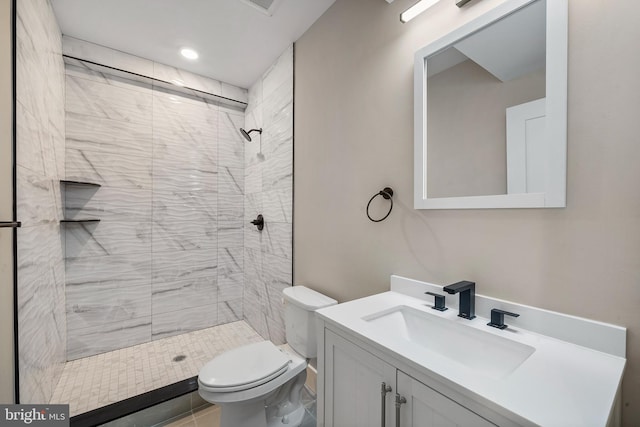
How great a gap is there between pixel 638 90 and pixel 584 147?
0.55 feet

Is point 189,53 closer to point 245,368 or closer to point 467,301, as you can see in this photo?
point 245,368

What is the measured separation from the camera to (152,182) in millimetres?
2510

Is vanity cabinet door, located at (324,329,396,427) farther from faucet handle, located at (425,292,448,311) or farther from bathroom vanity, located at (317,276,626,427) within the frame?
faucet handle, located at (425,292,448,311)

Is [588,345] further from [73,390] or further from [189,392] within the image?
[73,390]

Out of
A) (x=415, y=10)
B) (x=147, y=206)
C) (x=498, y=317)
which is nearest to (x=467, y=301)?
(x=498, y=317)

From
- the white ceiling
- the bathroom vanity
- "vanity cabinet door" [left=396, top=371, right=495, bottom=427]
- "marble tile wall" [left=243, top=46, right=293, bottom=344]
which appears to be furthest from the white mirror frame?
"marble tile wall" [left=243, top=46, right=293, bottom=344]

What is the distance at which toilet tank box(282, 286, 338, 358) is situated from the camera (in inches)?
62.5

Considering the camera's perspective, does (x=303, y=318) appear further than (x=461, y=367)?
Yes

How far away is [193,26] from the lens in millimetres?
1961

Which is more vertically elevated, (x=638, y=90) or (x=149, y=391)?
(x=638, y=90)

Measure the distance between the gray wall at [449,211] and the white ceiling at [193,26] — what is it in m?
0.21

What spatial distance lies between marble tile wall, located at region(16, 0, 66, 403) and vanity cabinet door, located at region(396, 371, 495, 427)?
1.61 metres

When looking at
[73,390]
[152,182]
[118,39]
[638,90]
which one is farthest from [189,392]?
[118,39]

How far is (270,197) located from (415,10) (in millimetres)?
1689
